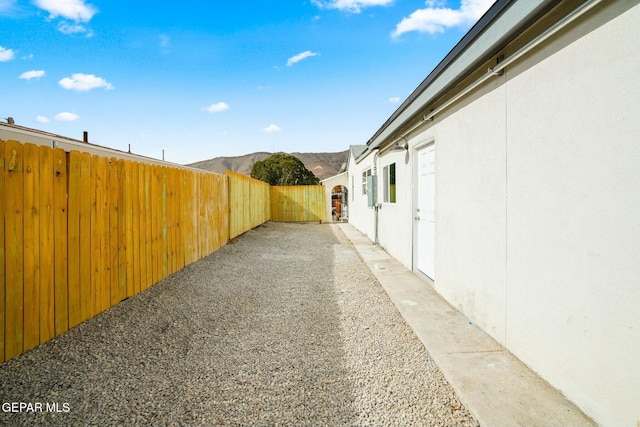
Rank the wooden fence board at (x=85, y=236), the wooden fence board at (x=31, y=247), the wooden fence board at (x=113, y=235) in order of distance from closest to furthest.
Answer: the wooden fence board at (x=31, y=247) → the wooden fence board at (x=85, y=236) → the wooden fence board at (x=113, y=235)

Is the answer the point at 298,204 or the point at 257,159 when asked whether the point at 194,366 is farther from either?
the point at 257,159

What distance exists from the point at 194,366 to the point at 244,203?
9.27m

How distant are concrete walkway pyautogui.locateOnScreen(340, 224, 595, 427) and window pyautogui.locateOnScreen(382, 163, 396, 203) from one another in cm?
370

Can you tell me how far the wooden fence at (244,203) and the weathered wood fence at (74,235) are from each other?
12.9 ft

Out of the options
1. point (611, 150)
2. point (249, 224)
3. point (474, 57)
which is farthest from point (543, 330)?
point (249, 224)

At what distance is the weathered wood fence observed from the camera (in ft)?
8.55

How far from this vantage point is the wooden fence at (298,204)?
722 inches

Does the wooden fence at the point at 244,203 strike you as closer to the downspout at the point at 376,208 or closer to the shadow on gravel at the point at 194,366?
the downspout at the point at 376,208

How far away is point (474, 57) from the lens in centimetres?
304

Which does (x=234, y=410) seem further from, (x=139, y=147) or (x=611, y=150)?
(x=139, y=147)

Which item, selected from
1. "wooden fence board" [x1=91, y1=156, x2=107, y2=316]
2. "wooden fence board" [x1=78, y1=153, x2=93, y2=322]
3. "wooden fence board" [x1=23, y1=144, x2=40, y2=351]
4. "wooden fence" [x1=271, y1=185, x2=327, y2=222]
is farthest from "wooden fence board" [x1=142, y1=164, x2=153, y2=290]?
"wooden fence" [x1=271, y1=185, x2=327, y2=222]

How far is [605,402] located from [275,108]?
2039 centimetres

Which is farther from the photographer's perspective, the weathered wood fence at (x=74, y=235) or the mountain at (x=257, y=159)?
the mountain at (x=257, y=159)

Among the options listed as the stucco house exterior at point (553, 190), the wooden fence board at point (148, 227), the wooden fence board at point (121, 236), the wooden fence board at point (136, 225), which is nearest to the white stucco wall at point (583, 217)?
the stucco house exterior at point (553, 190)
